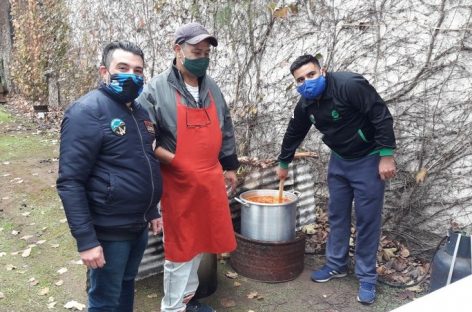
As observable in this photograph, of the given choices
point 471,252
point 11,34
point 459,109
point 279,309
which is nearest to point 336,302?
point 279,309

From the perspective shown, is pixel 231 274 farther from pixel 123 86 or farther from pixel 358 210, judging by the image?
pixel 123 86

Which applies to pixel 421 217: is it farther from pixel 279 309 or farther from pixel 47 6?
pixel 47 6

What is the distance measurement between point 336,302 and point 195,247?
1.49m

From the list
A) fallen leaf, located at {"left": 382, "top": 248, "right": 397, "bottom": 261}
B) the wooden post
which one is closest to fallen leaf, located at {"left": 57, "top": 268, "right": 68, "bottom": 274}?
fallen leaf, located at {"left": 382, "top": 248, "right": 397, "bottom": 261}

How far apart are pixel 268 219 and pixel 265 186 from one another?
661 millimetres

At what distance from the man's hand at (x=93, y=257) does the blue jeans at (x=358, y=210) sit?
7.32 ft

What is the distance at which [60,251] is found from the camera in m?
4.76

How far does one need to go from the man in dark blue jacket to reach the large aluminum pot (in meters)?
1.42

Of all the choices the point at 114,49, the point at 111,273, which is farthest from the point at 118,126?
the point at 111,273

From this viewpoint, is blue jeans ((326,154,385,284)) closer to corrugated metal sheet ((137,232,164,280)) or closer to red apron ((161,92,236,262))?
red apron ((161,92,236,262))

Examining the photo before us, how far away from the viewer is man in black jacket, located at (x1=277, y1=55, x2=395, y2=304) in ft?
11.5

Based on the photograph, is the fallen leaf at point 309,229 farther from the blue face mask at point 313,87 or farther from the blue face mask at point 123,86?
the blue face mask at point 123,86

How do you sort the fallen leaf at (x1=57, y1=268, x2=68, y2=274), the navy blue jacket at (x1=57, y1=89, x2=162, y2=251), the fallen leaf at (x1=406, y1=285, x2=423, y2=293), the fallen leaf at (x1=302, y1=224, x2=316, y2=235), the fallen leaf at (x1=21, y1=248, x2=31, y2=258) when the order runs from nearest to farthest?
the navy blue jacket at (x1=57, y1=89, x2=162, y2=251) < the fallen leaf at (x1=406, y1=285, x2=423, y2=293) < the fallen leaf at (x1=57, y1=268, x2=68, y2=274) < the fallen leaf at (x1=21, y1=248, x2=31, y2=258) < the fallen leaf at (x1=302, y1=224, x2=316, y2=235)

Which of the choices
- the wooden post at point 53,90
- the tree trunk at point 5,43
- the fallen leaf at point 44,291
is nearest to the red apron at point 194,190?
the fallen leaf at point 44,291
